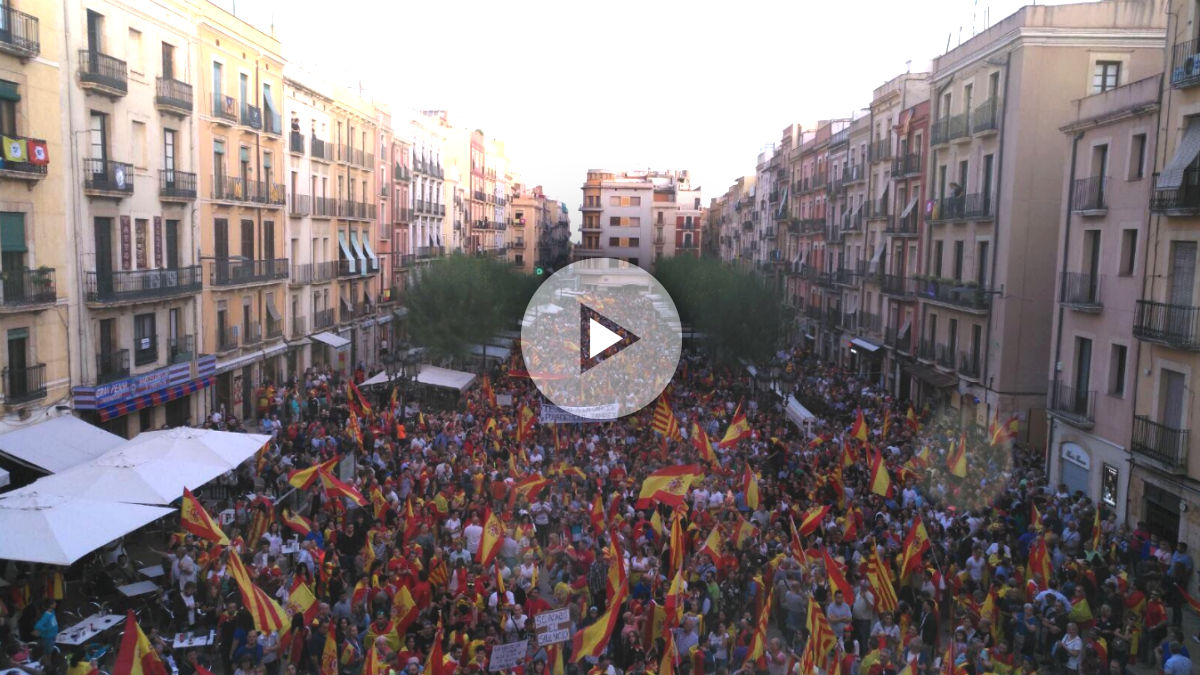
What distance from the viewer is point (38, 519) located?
13.6m

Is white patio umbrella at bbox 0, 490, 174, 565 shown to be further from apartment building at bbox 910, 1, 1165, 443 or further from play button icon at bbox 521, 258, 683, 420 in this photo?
apartment building at bbox 910, 1, 1165, 443

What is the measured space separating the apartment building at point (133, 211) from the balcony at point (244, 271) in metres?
1.37

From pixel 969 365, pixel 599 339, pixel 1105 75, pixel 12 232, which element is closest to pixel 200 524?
pixel 12 232

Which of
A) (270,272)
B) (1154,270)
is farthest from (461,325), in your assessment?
(1154,270)

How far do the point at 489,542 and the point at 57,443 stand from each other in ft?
37.3

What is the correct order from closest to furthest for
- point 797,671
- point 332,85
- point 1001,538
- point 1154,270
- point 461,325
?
point 797,671 < point 1001,538 < point 1154,270 < point 461,325 < point 332,85

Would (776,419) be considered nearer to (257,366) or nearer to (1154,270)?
(1154,270)

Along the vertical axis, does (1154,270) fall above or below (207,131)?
below

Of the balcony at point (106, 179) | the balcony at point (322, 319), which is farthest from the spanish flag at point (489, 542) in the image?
the balcony at point (322, 319)

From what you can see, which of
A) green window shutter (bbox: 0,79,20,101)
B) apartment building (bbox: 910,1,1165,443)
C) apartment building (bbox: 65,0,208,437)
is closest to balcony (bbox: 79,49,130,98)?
apartment building (bbox: 65,0,208,437)

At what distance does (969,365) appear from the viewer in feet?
105

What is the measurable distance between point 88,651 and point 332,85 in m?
35.6

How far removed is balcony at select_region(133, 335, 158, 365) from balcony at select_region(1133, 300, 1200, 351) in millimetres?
24945

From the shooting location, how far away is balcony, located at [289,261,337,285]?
40.1m
